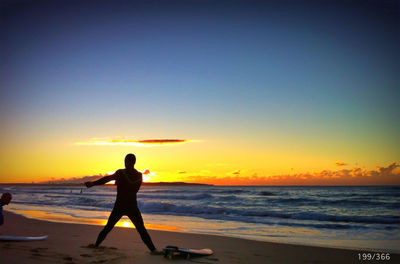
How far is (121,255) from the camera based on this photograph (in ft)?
20.0

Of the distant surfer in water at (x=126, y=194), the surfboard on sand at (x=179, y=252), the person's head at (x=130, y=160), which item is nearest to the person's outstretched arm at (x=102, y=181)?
the distant surfer in water at (x=126, y=194)

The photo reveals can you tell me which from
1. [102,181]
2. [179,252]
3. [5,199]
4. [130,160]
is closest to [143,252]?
[179,252]

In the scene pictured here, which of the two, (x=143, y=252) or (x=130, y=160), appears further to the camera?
(x=143, y=252)

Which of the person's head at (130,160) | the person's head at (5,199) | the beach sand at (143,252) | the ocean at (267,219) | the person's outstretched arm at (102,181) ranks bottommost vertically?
the ocean at (267,219)

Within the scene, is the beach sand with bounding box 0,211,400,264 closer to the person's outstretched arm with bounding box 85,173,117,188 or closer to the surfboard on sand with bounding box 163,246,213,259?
the surfboard on sand with bounding box 163,246,213,259

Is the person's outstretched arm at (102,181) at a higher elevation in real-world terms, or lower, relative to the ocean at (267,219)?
higher

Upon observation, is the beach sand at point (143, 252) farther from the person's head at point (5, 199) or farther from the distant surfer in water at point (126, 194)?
the person's head at point (5, 199)

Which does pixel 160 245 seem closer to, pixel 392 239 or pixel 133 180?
pixel 133 180

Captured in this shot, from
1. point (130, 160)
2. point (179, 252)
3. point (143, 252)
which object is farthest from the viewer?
point (143, 252)

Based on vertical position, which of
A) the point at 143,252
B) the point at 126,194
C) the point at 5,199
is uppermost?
the point at 126,194

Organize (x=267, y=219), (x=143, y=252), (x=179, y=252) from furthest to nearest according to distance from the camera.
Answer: (x=267, y=219) → (x=143, y=252) → (x=179, y=252)

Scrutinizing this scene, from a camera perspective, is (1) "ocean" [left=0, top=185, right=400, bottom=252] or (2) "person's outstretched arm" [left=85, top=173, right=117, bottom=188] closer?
(2) "person's outstretched arm" [left=85, top=173, right=117, bottom=188]

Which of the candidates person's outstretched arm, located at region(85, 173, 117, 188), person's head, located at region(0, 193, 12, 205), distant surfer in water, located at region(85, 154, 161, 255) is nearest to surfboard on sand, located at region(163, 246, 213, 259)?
distant surfer in water, located at region(85, 154, 161, 255)

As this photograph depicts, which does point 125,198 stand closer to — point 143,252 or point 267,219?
point 143,252
